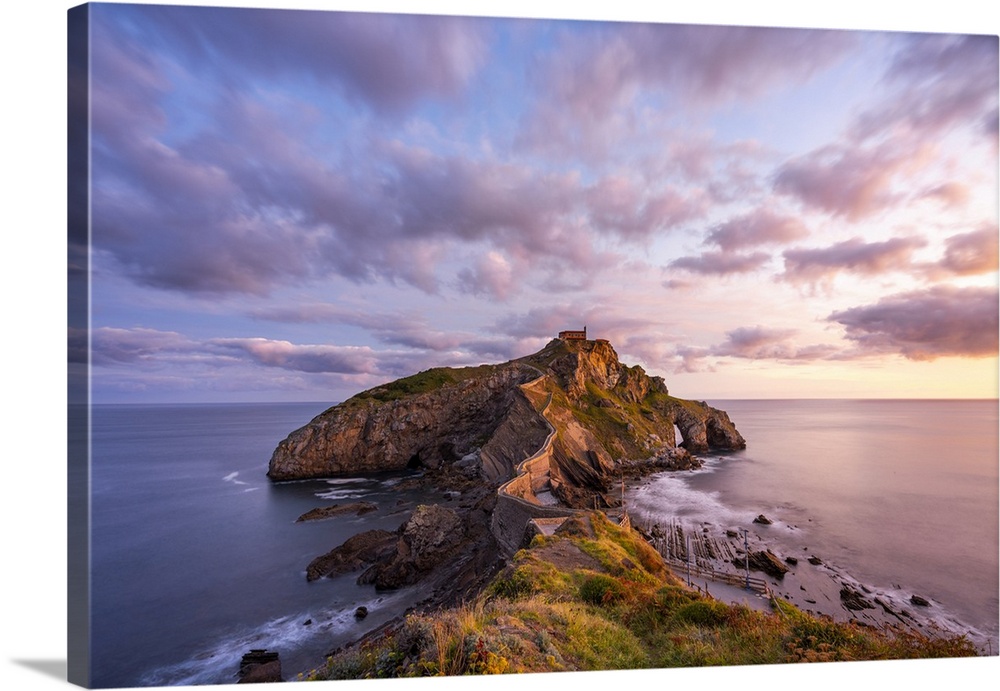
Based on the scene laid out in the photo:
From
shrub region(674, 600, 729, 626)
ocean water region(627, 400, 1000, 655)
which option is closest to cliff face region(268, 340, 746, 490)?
ocean water region(627, 400, 1000, 655)

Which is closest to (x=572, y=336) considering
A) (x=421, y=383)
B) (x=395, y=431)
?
(x=421, y=383)

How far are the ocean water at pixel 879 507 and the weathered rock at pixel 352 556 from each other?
18.7 meters

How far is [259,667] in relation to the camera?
47.3 ft

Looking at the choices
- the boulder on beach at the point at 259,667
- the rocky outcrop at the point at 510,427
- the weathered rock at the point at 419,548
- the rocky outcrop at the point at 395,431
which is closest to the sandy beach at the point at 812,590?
the rocky outcrop at the point at 510,427

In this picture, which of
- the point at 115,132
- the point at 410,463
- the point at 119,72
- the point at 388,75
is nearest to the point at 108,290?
the point at 115,132

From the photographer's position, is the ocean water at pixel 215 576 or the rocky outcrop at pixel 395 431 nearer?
the ocean water at pixel 215 576

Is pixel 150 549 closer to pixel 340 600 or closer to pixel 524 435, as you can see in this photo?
pixel 340 600

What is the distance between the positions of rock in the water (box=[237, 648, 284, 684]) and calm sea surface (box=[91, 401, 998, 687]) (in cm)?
41

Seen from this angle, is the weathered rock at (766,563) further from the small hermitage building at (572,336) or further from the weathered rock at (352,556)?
the small hermitage building at (572,336)

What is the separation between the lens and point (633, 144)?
13.1 meters

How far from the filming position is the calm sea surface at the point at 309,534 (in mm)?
15930

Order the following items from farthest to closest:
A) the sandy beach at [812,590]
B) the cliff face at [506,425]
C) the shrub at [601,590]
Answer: the cliff face at [506,425] < the sandy beach at [812,590] < the shrub at [601,590]

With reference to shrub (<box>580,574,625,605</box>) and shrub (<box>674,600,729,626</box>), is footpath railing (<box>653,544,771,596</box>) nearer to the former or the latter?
shrub (<box>580,574,625,605</box>)

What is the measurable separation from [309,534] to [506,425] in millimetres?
19493
